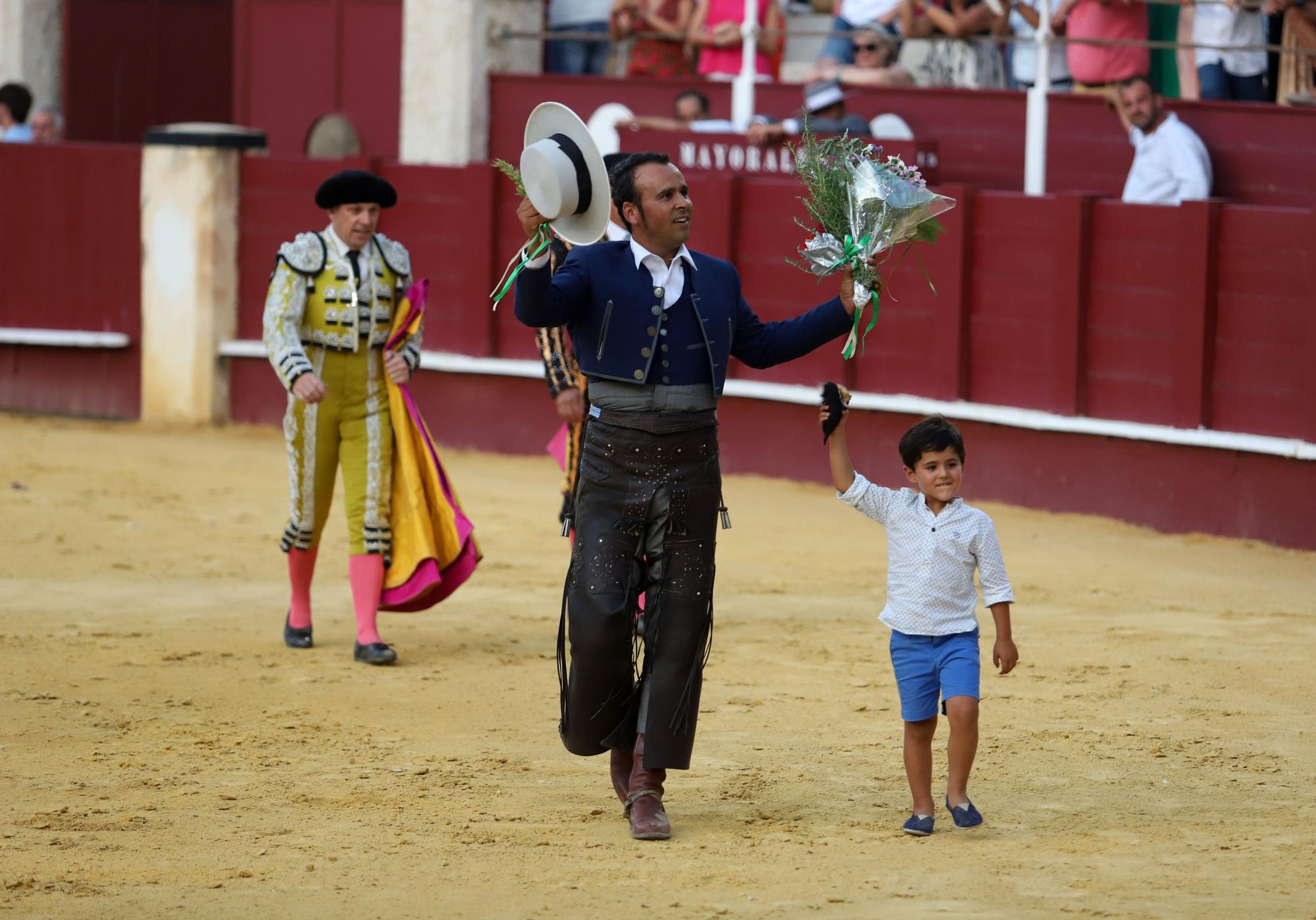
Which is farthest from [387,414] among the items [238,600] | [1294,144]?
[1294,144]

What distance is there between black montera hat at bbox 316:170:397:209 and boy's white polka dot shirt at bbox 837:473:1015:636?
104 inches

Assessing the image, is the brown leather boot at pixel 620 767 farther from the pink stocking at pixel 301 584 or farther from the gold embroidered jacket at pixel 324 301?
the pink stocking at pixel 301 584

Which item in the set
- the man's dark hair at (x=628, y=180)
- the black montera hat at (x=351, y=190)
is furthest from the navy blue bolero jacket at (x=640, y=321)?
the black montera hat at (x=351, y=190)

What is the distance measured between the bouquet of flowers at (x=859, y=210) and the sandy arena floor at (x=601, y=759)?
4.15 ft

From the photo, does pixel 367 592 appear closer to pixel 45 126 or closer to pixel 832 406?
pixel 832 406

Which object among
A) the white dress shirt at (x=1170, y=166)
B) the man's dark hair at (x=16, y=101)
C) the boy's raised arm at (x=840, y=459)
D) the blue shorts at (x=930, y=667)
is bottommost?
the blue shorts at (x=930, y=667)

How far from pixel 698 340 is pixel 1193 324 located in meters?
5.54

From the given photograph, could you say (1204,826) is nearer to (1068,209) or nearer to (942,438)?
(942,438)

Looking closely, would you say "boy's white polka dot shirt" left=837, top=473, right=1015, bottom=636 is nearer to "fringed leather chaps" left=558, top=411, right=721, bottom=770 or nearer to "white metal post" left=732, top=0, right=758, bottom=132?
"fringed leather chaps" left=558, top=411, right=721, bottom=770

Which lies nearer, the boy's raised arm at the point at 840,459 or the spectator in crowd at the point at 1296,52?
the boy's raised arm at the point at 840,459

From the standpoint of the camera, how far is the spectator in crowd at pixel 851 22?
40.1 feet

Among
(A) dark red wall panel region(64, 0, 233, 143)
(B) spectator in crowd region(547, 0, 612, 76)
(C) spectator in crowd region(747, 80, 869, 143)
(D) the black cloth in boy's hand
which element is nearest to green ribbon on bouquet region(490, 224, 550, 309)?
(D) the black cloth in boy's hand

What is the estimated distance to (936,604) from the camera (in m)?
4.74

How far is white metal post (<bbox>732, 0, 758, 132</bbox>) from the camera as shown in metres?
12.5
